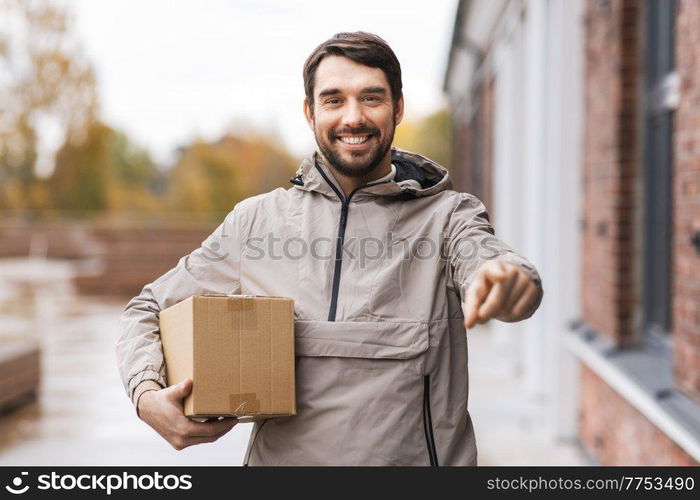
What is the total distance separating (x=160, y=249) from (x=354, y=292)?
53.8 feet

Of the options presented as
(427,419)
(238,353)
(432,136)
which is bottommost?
(427,419)

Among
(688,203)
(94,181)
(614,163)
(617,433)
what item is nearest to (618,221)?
(614,163)

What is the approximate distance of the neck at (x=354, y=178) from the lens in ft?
6.05

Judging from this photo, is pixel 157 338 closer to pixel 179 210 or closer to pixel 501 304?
pixel 501 304

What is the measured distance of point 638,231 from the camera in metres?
4.79

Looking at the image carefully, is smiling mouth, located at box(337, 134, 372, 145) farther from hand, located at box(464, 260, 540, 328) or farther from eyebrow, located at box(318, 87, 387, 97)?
hand, located at box(464, 260, 540, 328)

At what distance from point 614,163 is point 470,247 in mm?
3356

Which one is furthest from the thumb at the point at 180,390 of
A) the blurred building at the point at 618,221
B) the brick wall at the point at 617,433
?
the brick wall at the point at 617,433

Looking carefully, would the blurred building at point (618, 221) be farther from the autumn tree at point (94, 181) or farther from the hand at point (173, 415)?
the autumn tree at point (94, 181)

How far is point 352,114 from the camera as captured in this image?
1.75 m

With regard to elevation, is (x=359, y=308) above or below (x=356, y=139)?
below

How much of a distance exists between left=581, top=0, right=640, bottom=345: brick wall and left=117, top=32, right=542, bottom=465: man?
10.4 feet
